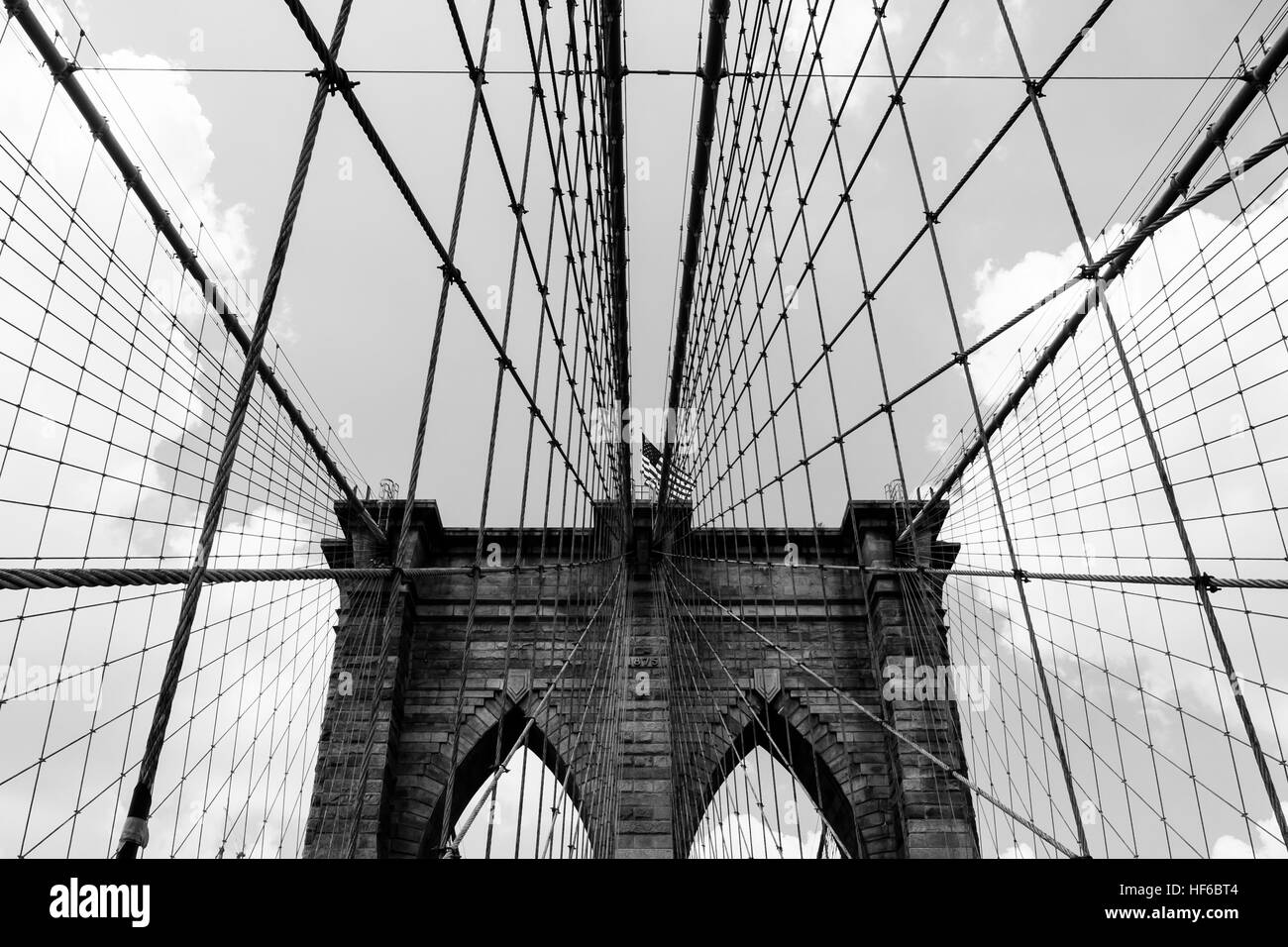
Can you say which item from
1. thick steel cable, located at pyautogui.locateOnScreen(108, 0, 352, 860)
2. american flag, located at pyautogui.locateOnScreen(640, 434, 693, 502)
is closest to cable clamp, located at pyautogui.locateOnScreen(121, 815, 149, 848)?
thick steel cable, located at pyautogui.locateOnScreen(108, 0, 352, 860)

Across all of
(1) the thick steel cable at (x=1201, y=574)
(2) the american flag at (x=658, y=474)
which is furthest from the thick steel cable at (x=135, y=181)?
(2) the american flag at (x=658, y=474)

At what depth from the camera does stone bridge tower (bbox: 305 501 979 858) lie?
9641 millimetres

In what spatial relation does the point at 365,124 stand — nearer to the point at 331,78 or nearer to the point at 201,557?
the point at 331,78

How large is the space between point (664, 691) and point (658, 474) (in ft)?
15.7

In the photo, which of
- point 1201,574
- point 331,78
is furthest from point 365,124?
point 1201,574

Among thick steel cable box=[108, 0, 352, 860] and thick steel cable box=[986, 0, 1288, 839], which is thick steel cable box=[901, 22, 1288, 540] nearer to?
thick steel cable box=[986, 0, 1288, 839]

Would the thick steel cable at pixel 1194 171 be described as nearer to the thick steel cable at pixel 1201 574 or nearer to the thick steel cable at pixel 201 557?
the thick steel cable at pixel 1201 574

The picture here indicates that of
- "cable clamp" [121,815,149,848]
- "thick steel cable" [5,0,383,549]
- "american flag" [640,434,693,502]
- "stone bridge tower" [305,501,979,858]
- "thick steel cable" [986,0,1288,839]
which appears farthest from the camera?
"american flag" [640,434,693,502]

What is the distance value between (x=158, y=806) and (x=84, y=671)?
126 centimetres

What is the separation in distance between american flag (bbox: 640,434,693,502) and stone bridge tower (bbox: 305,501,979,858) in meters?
2.27
